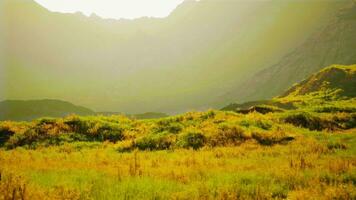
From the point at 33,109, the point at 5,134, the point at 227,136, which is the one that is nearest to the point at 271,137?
the point at 227,136

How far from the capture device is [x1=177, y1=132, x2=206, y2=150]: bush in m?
22.1

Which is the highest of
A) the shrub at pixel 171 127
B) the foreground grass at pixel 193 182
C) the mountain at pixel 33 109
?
the mountain at pixel 33 109

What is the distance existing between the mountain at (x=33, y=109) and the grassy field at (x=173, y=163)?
139790 mm

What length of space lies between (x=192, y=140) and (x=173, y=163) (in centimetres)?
828

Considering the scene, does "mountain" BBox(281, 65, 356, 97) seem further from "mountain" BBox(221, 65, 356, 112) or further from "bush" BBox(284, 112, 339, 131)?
"bush" BBox(284, 112, 339, 131)

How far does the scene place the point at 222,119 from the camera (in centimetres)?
3075

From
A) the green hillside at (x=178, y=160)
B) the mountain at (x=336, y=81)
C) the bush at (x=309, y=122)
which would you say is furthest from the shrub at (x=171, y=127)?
the mountain at (x=336, y=81)

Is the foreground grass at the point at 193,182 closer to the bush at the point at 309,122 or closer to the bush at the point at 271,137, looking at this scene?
the bush at the point at 271,137

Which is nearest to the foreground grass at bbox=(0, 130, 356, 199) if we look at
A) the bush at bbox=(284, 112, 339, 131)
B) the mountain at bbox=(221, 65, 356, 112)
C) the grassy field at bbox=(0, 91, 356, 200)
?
the grassy field at bbox=(0, 91, 356, 200)

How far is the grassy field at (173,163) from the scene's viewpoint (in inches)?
356

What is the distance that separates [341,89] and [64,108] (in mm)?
150201

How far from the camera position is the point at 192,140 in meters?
22.9

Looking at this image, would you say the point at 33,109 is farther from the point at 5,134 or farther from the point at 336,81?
the point at 5,134

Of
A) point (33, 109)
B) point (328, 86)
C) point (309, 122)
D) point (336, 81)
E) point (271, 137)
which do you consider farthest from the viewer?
point (33, 109)
